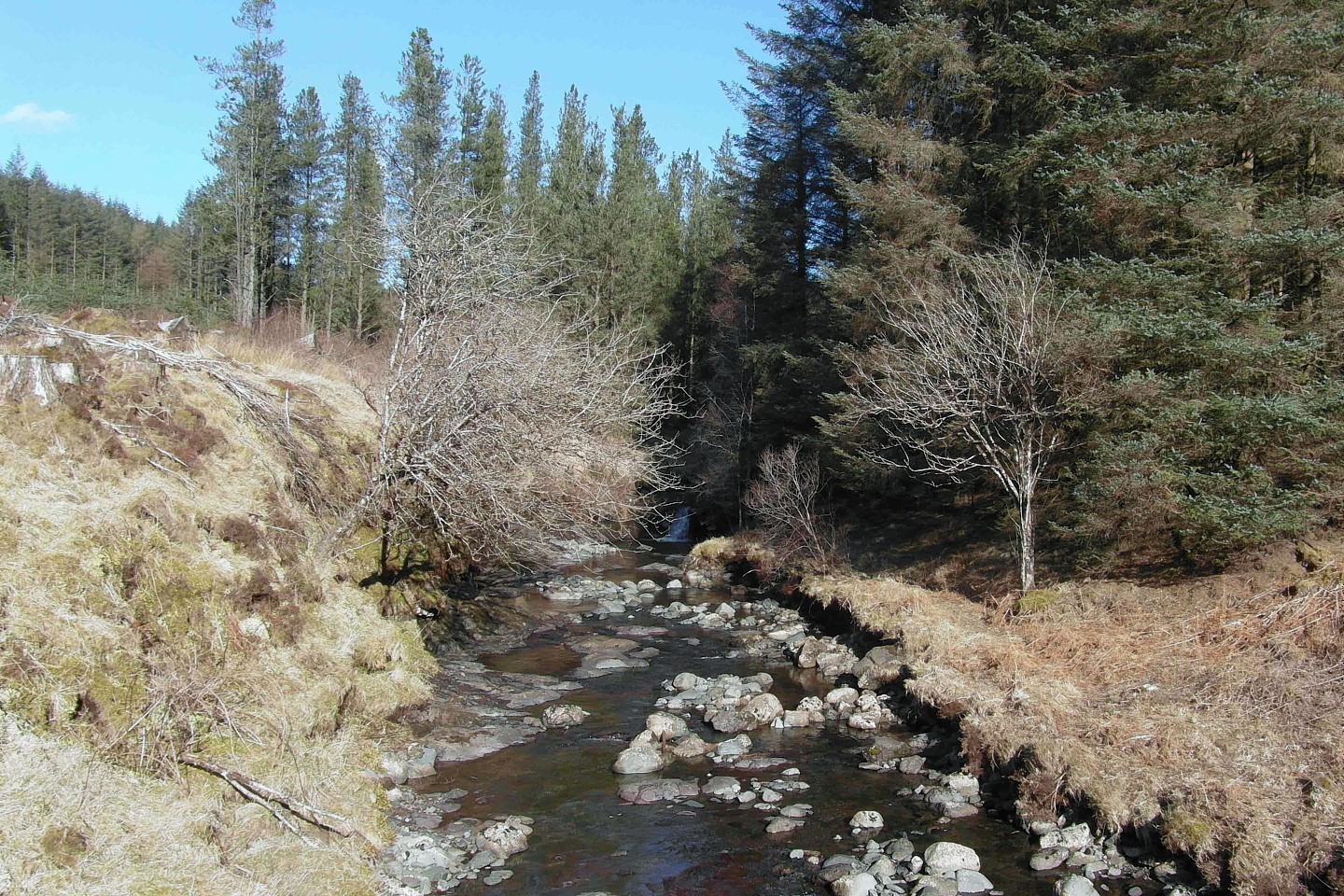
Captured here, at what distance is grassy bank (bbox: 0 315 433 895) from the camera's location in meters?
6.02

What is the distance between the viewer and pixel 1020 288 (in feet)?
47.8

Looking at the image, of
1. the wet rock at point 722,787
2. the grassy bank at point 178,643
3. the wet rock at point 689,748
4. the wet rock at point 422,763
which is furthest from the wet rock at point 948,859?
the wet rock at point 422,763

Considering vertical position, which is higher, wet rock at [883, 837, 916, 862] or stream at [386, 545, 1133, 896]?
wet rock at [883, 837, 916, 862]

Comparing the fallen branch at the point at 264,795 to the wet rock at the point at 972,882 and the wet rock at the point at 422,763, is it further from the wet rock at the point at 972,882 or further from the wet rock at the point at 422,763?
the wet rock at the point at 972,882

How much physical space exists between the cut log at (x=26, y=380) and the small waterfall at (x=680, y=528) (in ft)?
79.5

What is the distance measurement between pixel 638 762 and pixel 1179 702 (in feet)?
20.9

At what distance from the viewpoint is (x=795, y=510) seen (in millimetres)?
20719

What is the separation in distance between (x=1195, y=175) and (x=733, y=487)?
17.5 metres

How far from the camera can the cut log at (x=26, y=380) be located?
9953 millimetres

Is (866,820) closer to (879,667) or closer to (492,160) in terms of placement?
(879,667)

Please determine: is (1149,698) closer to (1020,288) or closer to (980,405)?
(980,405)

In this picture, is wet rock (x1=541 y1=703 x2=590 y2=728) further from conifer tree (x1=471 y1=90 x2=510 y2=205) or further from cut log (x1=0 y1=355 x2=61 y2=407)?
conifer tree (x1=471 y1=90 x2=510 y2=205)

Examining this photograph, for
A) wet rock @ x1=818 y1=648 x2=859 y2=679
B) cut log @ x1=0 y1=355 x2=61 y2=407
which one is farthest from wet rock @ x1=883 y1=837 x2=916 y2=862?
cut log @ x1=0 y1=355 x2=61 y2=407

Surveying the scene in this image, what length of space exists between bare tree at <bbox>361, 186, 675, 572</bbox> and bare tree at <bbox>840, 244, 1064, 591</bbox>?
4686 mm
